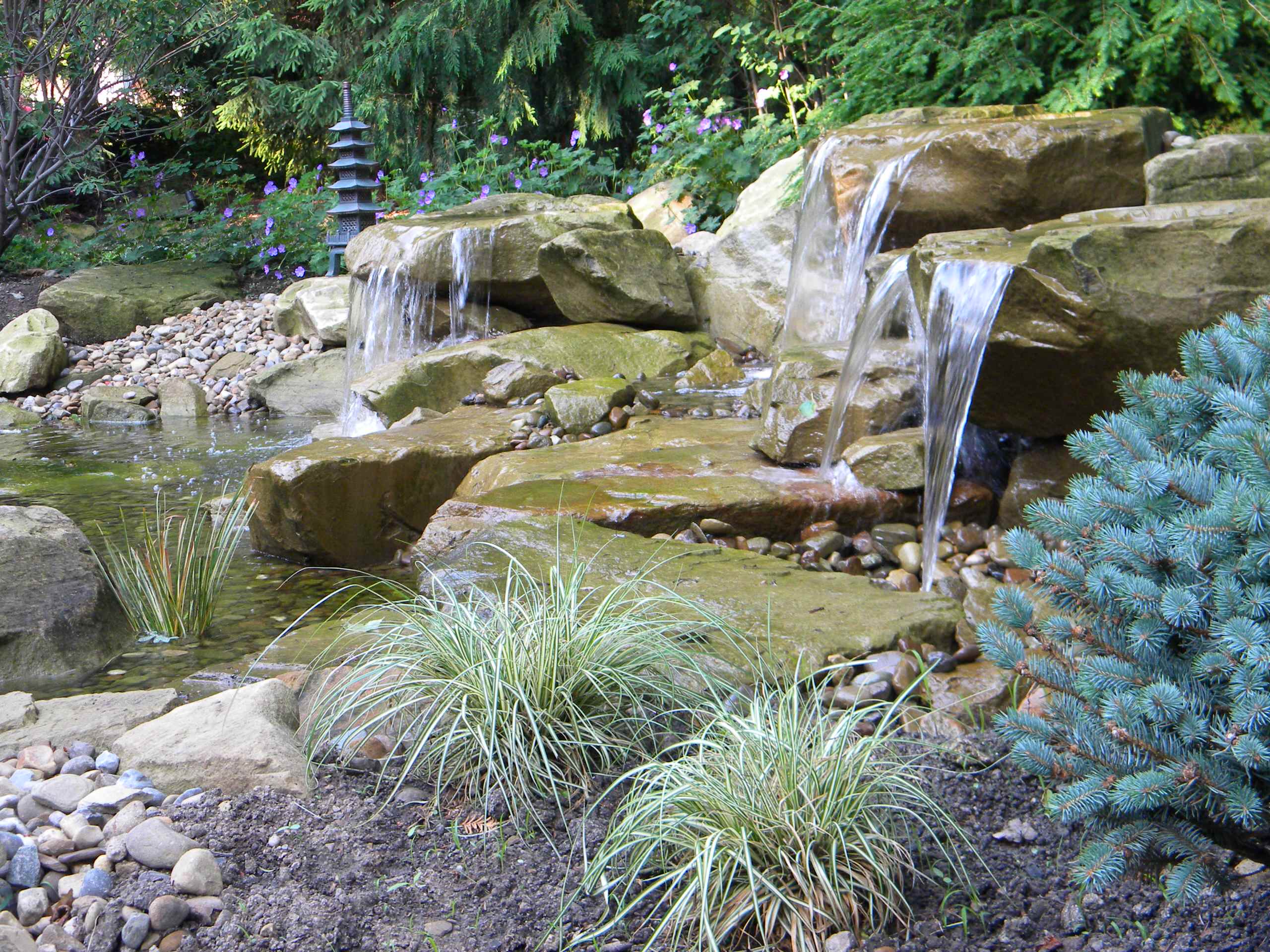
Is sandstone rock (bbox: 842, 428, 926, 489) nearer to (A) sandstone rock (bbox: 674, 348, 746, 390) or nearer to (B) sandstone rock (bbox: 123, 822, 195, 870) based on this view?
(A) sandstone rock (bbox: 674, 348, 746, 390)

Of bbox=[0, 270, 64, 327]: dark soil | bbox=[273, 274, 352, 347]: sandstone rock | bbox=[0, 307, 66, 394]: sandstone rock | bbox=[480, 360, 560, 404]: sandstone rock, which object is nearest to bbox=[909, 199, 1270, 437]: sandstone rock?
bbox=[480, 360, 560, 404]: sandstone rock

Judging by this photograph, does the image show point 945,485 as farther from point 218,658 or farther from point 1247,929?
point 218,658

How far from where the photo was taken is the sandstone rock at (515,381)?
6438 millimetres

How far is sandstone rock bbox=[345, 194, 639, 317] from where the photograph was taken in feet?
24.8

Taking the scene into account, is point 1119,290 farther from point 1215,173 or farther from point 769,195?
point 769,195

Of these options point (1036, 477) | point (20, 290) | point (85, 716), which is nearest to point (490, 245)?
point (1036, 477)

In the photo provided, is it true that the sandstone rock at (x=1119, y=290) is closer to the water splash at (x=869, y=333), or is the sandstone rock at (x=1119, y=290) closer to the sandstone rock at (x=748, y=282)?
the water splash at (x=869, y=333)

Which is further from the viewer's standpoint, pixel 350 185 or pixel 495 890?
pixel 350 185

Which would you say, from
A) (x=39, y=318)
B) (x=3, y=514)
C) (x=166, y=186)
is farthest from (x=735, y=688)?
(x=166, y=186)

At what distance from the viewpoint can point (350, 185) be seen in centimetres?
1052

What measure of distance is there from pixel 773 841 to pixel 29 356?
10227mm

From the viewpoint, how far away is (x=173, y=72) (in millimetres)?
13250

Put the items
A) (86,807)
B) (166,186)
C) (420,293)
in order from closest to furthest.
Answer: (86,807) → (420,293) → (166,186)

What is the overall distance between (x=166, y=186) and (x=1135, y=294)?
15604 millimetres
